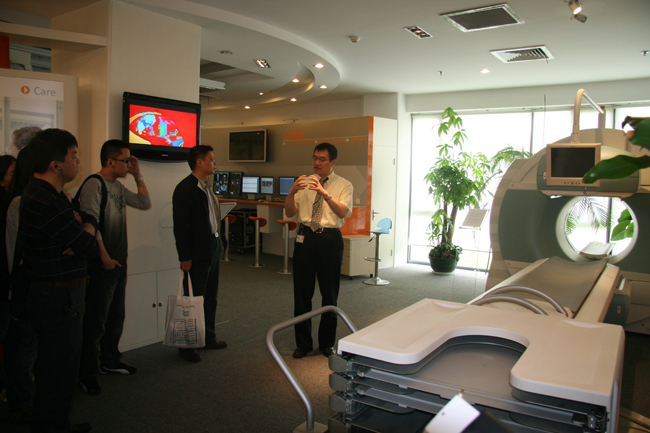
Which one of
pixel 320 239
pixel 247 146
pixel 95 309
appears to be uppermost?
pixel 247 146

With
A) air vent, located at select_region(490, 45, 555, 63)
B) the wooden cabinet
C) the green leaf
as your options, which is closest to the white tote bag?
the green leaf

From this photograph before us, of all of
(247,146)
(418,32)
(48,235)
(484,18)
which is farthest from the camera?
(247,146)

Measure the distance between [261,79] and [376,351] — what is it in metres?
6.26

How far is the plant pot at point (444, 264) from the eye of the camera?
7023 mm

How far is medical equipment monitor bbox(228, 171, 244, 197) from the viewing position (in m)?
8.84

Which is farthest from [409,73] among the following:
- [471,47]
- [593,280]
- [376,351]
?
[376,351]

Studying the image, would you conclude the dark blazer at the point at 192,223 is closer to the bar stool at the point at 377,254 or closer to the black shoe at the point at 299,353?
the black shoe at the point at 299,353

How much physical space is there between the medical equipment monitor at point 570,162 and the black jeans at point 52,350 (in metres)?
2.90

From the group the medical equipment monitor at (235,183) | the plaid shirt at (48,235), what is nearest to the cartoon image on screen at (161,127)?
the plaid shirt at (48,235)

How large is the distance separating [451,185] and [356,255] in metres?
1.80

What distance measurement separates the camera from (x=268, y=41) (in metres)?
4.61

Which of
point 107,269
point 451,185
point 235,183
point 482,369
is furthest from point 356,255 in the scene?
point 482,369

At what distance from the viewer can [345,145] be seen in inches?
288

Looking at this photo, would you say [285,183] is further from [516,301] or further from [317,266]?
Result: [516,301]
